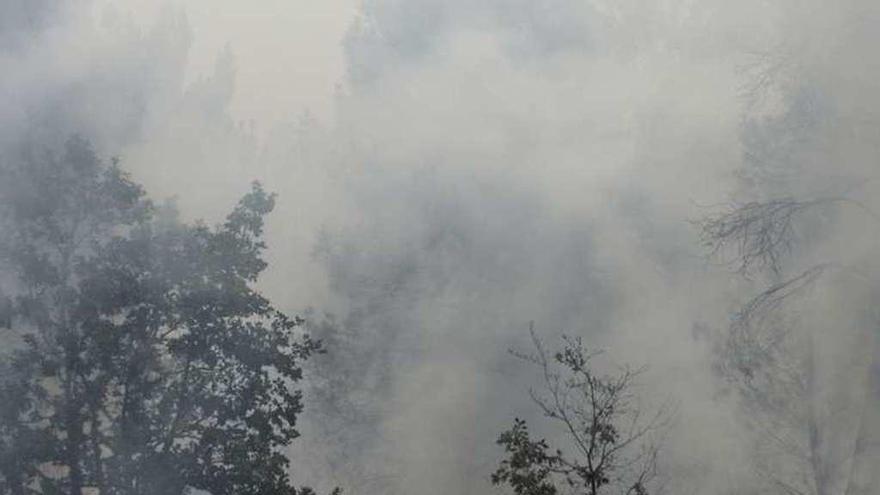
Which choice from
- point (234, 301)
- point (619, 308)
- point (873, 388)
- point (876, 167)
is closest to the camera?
point (876, 167)

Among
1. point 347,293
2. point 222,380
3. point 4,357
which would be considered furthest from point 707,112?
point 4,357

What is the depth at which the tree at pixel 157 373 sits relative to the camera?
7504mm

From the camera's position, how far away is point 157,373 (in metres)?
8.47

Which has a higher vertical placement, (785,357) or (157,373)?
(785,357)

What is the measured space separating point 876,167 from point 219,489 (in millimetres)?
6456

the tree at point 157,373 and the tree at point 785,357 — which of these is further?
the tree at point 157,373

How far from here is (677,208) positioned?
703 inches

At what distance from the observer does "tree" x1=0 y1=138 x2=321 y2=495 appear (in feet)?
24.6

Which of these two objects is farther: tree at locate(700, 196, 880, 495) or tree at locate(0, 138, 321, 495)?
tree at locate(0, 138, 321, 495)

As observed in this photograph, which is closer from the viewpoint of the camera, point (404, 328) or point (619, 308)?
point (619, 308)

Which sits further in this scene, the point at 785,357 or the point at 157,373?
the point at 785,357

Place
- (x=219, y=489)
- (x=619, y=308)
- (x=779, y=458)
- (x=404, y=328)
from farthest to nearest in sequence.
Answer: (x=404, y=328), (x=619, y=308), (x=779, y=458), (x=219, y=489)

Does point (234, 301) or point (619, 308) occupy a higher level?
point (619, 308)

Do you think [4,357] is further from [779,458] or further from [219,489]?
[779,458]
